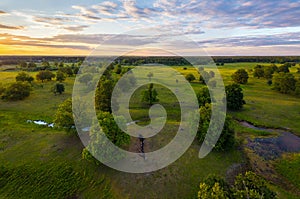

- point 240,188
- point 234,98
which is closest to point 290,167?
point 240,188

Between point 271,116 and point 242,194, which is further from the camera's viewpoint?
point 271,116

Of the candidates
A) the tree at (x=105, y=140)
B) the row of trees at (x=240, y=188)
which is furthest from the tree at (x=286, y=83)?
the tree at (x=105, y=140)

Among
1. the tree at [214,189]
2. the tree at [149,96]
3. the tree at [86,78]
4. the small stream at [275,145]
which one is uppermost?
the tree at [86,78]

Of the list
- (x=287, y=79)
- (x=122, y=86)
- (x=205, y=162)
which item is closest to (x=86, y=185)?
(x=205, y=162)

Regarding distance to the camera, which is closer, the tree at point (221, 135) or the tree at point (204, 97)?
the tree at point (221, 135)

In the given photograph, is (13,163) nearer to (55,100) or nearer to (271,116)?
(55,100)

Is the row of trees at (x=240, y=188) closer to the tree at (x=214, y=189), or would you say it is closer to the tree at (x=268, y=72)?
the tree at (x=214, y=189)

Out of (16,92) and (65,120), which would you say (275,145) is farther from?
(16,92)
